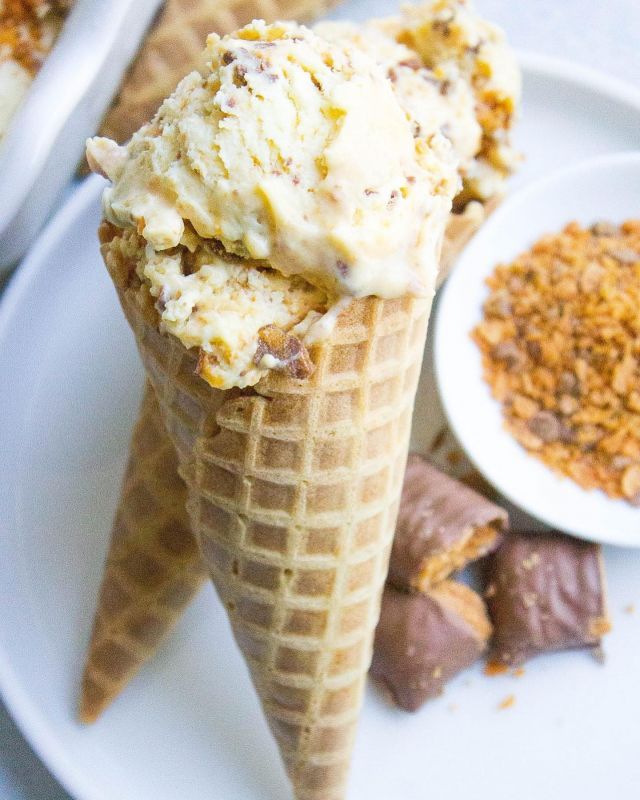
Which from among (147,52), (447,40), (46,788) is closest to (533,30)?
(447,40)

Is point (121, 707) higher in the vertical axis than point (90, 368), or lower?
lower

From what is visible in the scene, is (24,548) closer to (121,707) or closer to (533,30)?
(121,707)

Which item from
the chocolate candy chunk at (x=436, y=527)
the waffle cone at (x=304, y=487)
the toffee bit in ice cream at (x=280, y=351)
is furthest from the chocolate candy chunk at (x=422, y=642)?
the toffee bit in ice cream at (x=280, y=351)

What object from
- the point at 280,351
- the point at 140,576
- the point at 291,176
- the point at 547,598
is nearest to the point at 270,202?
the point at 291,176

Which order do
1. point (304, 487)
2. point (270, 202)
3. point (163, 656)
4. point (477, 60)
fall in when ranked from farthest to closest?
point (163, 656) → point (477, 60) → point (304, 487) → point (270, 202)

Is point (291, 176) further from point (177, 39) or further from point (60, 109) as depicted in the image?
point (177, 39)

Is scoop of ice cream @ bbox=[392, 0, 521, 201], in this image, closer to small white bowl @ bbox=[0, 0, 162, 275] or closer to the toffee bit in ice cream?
small white bowl @ bbox=[0, 0, 162, 275]

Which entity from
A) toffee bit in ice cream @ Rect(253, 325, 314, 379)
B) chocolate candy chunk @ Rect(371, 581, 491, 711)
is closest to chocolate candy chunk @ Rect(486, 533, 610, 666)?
chocolate candy chunk @ Rect(371, 581, 491, 711)
